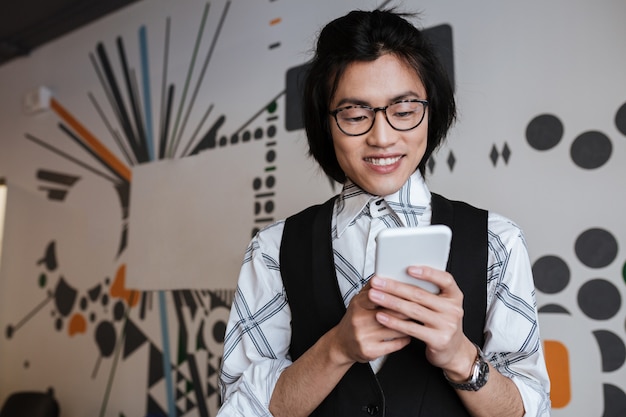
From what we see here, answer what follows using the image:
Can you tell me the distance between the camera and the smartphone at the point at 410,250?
A: 63 cm

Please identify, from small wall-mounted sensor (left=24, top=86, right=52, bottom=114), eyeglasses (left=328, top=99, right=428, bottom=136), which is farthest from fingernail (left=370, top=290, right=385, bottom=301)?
small wall-mounted sensor (left=24, top=86, right=52, bottom=114)

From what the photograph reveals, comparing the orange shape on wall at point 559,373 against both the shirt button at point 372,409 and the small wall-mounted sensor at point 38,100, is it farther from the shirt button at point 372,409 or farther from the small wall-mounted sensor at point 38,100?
the small wall-mounted sensor at point 38,100

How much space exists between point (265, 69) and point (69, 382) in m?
2.07

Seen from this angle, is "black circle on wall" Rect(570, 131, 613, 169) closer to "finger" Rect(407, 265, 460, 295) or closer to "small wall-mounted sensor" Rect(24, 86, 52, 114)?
"finger" Rect(407, 265, 460, 295)

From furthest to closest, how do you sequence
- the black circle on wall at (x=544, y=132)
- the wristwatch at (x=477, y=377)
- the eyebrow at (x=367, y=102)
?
the black circle on wall at (x=544, y=132), the eyebrow at (x=367, y=102), the wristwatch at (x=477, y=377)

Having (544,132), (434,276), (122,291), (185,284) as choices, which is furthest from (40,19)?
(434,276)

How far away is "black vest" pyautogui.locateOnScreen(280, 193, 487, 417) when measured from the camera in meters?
0.80

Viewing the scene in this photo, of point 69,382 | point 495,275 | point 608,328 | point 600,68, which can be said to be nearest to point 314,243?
point 495,275

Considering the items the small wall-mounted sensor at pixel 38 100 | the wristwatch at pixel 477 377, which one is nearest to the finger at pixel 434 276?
the wristwatch at pixel 477 377

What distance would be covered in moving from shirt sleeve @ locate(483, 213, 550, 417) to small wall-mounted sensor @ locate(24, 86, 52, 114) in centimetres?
320

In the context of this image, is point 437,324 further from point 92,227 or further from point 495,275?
point 92,227

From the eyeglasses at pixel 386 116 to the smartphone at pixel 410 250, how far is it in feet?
0.85

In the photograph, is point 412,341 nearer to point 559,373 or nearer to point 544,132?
point 559,373

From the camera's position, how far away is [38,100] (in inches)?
130
